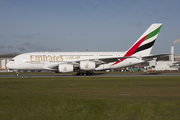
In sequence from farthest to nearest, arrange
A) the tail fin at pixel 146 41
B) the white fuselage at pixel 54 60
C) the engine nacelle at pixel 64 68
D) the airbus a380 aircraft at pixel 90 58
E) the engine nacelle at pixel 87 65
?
the tail fin at pixel 146 41
the white fuselage at pixel 54 60
the airbus a380 aircraft at pixel 90 58
the engine nacelle at pixel 87 65
the engine nacelle at pixel 64 68

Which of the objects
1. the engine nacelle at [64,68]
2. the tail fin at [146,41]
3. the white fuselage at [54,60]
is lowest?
the engine nacelle at [64,68]

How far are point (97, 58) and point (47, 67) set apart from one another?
9740 mm

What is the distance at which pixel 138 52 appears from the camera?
122ft

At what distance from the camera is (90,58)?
3725 centimetres

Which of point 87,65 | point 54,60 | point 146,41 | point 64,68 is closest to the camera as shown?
point 64,68

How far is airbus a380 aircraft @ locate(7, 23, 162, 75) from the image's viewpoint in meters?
35.4

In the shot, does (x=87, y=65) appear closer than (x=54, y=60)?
Yes

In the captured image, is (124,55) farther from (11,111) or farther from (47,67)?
(11,111)

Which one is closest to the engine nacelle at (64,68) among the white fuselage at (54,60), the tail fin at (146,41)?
the white fuselage at (54,60)

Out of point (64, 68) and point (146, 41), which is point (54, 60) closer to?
point (64, 68)

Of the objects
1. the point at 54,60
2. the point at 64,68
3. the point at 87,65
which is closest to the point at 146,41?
the point at 87,65

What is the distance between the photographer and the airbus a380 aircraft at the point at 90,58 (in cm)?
3544

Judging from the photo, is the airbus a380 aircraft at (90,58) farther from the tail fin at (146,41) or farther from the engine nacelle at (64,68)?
the engine nacelle at (64,68)

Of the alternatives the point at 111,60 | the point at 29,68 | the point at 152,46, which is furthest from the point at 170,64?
the point at 29,68
